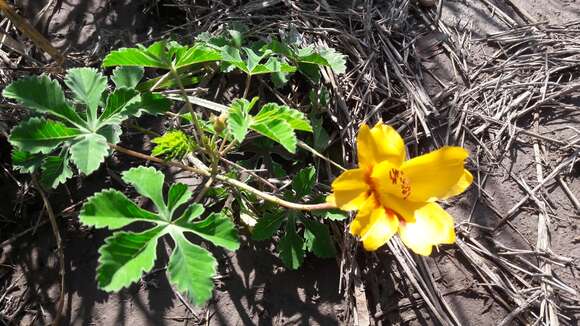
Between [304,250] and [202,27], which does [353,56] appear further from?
[304,250]

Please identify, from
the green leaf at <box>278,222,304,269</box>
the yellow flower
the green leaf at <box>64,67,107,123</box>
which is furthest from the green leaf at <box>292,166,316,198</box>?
the green leaf at <box>64,67,107,123</box>

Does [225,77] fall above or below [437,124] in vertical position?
above

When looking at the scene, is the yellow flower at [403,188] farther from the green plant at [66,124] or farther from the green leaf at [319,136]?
the green plant at [66,124]

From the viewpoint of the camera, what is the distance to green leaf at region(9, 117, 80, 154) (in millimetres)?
1616

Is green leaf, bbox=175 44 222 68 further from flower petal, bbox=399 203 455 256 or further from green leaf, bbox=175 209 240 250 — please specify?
flower petal, bbox=399 203 455 256

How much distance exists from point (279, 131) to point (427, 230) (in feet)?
1.70

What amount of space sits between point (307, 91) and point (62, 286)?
1158 mm

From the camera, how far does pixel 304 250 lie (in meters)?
1.84

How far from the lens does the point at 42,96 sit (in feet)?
5.57

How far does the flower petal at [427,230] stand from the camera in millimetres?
1435

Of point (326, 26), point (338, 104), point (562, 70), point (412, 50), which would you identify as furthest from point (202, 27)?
point (562, 70)

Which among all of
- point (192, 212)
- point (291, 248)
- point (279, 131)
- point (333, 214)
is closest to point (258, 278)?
point (291, 248)

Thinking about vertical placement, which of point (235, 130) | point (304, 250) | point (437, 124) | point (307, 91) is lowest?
A: point (304, 250)

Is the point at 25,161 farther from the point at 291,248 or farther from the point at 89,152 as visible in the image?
the point at 291,248
